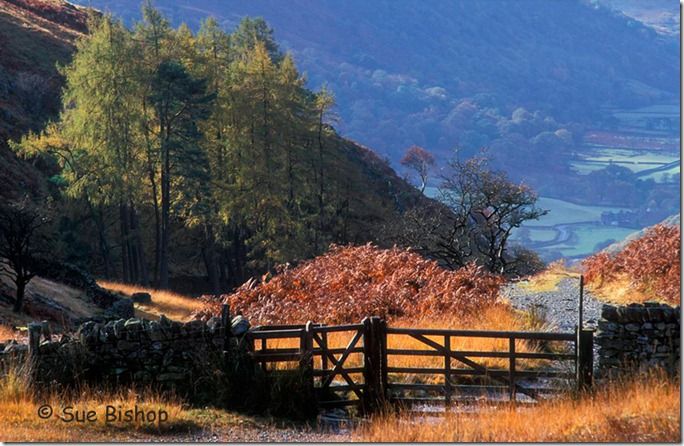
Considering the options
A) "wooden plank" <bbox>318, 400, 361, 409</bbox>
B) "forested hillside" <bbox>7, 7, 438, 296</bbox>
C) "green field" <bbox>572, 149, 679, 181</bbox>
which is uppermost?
"green field" <bbox>572, 149, 679, 181</bbox>

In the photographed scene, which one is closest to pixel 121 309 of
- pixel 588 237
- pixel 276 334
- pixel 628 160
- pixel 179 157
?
pixel 179 157

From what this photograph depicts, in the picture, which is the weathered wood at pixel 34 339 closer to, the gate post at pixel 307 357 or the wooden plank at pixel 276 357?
the wooden plank at pixel 276 357

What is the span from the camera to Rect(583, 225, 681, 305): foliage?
74.3 feet

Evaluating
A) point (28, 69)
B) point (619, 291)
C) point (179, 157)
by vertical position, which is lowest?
point (619, 291)

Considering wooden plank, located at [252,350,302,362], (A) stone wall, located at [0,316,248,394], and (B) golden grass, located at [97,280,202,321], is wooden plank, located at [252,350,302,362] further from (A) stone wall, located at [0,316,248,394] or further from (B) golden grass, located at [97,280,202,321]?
(B) golden grass, located at [97,280,202,321]

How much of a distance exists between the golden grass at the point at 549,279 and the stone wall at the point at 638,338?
42.0ft

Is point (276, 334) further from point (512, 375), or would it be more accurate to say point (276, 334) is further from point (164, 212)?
point (164, 212)

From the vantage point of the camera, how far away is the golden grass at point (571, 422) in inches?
400

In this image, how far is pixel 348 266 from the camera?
2548 centimetres

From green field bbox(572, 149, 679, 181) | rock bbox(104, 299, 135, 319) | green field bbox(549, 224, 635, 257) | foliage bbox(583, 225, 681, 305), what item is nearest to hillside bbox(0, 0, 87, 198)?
rock bbox(104, 299, 135, 319)

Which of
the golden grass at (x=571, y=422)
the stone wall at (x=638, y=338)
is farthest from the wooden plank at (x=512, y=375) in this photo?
the stone wall at (x=638, y=338)

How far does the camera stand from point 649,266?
77.5ft

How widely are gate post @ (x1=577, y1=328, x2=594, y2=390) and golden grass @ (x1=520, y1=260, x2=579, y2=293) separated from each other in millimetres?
13160

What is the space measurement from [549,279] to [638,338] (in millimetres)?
14957
